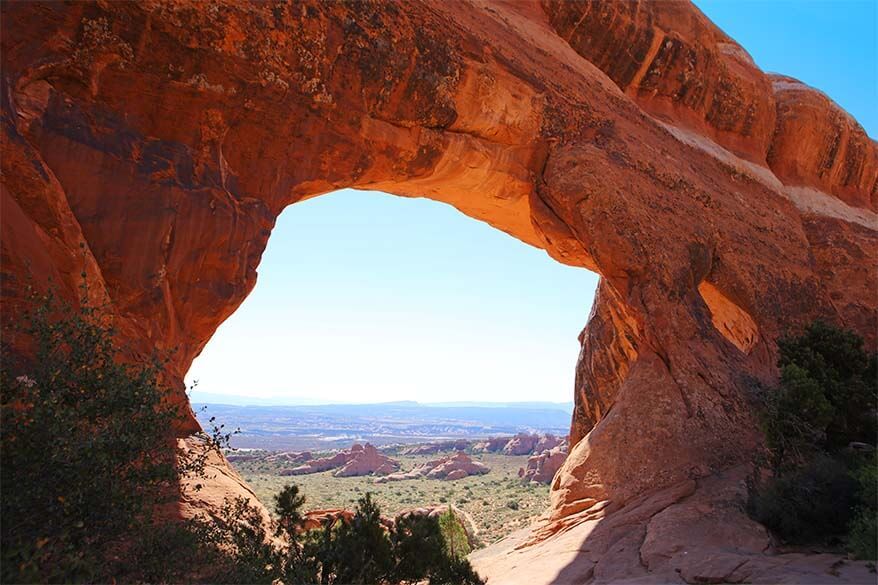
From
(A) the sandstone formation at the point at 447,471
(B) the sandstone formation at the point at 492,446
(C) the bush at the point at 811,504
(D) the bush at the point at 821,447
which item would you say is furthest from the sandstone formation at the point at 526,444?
(C) the bush at the point at 811,504

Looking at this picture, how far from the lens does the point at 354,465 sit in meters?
54.3

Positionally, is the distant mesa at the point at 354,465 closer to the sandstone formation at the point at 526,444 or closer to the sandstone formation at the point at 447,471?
the sandstone formation at the point at 447,471

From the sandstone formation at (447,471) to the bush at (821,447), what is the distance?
39.7 metres

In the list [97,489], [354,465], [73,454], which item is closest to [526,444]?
[354,465]

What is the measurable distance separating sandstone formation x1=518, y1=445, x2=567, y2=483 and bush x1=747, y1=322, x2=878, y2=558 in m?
33.2

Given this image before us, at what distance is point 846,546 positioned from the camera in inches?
292

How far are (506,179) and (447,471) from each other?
1563 inches

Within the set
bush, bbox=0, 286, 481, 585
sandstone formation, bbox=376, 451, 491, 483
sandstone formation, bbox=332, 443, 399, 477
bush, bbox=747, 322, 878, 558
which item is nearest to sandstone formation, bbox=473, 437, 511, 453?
sandstone formation, bbox=332, 443, 399, 477

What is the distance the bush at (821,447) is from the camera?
8.36 meters

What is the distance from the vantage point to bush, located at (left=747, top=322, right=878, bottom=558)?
836 centimetres

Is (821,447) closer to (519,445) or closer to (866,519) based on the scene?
(866,519)

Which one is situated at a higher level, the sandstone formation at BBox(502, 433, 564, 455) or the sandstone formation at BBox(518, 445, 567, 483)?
the sandstone formation at BBox(518, 445, 567, 483)

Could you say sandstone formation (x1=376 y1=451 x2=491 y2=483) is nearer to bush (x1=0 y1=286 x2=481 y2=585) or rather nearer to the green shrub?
bush (x1=0 y1=286 x2=481 y2=585)

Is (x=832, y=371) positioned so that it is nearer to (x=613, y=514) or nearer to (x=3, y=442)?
(x=613, y=514)
